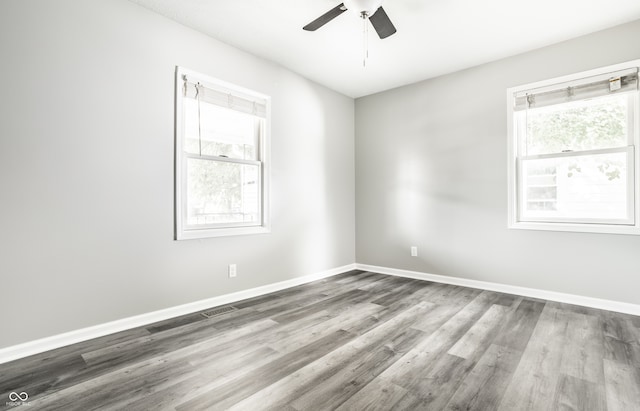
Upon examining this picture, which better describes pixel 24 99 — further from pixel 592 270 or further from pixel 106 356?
pixel 592 270

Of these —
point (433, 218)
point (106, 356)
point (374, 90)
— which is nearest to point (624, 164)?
point (433, 218)

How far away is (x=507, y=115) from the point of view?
354 centimetres

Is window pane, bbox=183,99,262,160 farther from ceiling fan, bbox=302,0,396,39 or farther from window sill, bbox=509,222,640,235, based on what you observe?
window sill, bbox=509,222,640,235

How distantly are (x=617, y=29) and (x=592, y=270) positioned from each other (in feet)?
7.69

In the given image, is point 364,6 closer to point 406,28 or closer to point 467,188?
point 406,28

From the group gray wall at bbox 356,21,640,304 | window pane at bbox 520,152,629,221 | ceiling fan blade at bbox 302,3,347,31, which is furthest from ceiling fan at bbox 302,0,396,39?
window pane at bbox 520,152,629,221

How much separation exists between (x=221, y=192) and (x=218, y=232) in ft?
1.41

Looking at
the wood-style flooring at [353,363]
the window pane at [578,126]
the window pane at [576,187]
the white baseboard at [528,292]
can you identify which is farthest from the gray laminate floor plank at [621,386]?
the window pane at [578,126]

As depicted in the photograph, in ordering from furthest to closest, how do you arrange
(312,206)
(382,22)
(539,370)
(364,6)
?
(312,206) → (382,22) → (364,6) → (539,370)

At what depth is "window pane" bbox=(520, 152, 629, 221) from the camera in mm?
3010

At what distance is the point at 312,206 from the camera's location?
426cm

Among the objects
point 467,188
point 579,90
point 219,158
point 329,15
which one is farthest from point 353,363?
point 579,90

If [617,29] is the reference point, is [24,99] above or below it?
below

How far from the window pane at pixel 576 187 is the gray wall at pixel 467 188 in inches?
8.7
